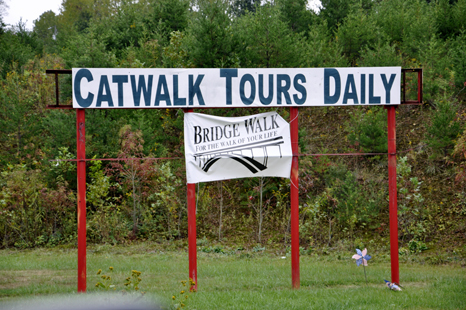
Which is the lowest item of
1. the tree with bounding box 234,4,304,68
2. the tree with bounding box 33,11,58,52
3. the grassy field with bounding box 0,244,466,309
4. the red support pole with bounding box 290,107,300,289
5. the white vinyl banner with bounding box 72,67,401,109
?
the grassy field with bounding box 0,244,466,309

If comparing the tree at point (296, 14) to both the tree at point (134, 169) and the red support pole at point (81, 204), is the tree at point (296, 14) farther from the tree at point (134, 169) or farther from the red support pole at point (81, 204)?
the red support pole at point (81, 204)

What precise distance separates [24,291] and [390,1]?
22692mm

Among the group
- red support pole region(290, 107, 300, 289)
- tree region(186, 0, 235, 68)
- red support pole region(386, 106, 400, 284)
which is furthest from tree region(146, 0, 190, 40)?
red support pole region(386, 106, 400, 284)

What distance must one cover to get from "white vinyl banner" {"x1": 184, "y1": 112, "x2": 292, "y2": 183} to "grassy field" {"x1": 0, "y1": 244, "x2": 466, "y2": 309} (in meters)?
1.84

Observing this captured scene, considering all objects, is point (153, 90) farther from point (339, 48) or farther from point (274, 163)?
point (339, 48)

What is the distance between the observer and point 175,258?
10.5m

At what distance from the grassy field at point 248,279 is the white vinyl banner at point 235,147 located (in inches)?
72.5

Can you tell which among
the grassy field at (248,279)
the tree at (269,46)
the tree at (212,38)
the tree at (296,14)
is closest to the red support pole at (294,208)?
the grassy field at (248,279)

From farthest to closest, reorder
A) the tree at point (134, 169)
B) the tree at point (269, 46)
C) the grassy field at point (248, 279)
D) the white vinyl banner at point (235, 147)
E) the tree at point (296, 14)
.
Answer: the tree at point (296, 14), the tree at point (269, 46), the tree at point (134, 169), the white vinyl banner at point (235, 147), the grassy field at point (248, 279)

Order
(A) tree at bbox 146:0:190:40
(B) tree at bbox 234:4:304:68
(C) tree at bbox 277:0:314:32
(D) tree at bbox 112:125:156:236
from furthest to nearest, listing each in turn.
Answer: (C) tree at bbox 277:0:314:32, (A) tree at bbox 146:0:190:40, (B) tree at bbox 234:4:304:68, (D) tree at bbox 112:125:156:236

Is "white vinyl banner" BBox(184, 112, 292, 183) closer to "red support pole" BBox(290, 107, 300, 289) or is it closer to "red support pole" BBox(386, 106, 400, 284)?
"red support pole" BBox(290, 107, 300, 289)

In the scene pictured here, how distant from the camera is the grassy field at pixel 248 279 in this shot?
637cm

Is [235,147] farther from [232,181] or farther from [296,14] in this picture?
[296,14]

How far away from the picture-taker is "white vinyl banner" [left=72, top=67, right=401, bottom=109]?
6.91m
